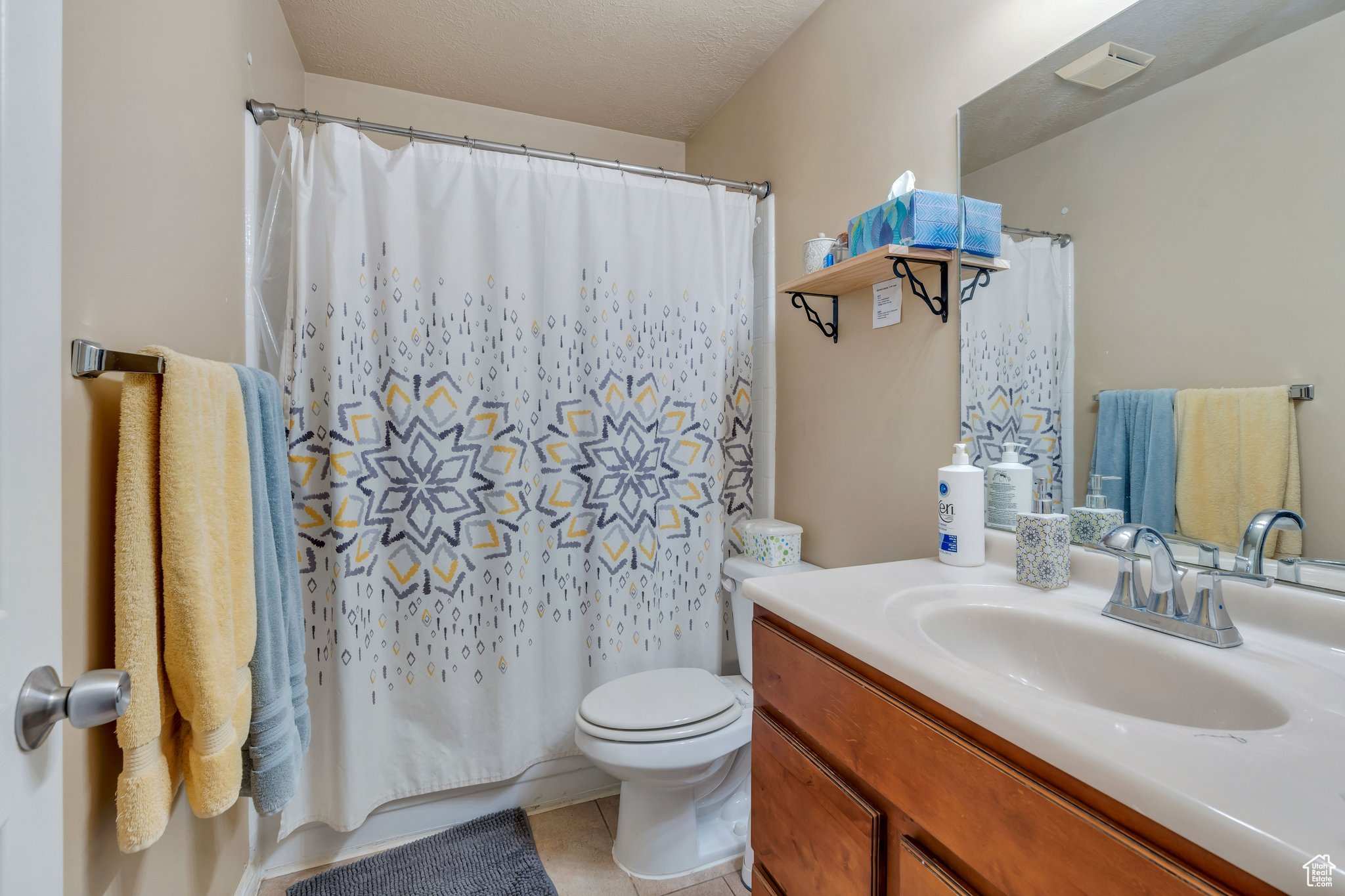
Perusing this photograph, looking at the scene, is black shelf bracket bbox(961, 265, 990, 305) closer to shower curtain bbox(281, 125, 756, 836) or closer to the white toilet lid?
shower curtain bbox(281, 125, 756, 836)

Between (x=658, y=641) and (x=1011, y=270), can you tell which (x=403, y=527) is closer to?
(x=658, y=641)

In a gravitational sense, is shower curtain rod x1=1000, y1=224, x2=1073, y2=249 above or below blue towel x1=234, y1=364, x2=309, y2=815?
above

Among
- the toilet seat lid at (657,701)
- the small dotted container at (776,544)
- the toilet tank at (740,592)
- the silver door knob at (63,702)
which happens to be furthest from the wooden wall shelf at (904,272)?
the silver door knob at (63,702)

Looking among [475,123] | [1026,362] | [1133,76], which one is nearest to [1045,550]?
[1026,362]

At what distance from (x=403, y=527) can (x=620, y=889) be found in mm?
1102

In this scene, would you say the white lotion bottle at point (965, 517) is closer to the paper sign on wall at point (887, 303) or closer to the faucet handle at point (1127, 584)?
the faucet handle at point (1127, 584)

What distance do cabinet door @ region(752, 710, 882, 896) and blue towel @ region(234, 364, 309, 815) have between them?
81 centimetres

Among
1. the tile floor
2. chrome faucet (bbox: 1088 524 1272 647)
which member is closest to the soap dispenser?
chrome faucet (bbox: 1088 524 1272 647)

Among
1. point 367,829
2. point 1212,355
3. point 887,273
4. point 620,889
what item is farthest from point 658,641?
point 1212,355

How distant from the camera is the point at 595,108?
7.52ft

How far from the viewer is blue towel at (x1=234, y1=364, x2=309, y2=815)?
3.43 ft

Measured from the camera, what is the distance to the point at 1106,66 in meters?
1.04

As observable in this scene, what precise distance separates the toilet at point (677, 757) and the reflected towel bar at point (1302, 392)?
114 centimetres

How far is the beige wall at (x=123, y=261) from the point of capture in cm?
76
